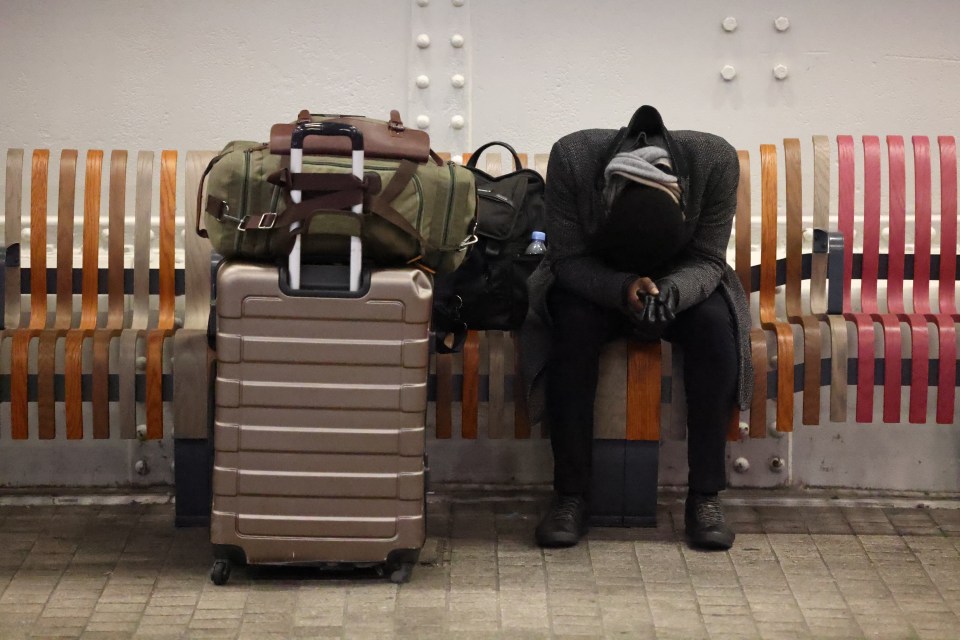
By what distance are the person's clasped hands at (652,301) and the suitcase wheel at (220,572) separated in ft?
4.17

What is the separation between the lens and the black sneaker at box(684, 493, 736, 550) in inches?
137

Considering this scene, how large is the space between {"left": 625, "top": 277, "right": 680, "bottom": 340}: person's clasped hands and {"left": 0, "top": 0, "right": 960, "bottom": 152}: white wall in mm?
1108

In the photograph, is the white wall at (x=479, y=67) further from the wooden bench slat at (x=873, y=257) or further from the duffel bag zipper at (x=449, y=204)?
the duffel bag zipper at (x=449, y=204)

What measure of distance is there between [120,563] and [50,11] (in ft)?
6.40

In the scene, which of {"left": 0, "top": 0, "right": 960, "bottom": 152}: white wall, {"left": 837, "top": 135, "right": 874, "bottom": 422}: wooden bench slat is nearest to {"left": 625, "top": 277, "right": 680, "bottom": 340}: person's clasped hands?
{"left": 837, "top": 135, "right": 874, "bottom": 422}: wooden bench slat

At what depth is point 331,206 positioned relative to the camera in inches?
120

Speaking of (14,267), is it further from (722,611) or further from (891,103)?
(891,103)

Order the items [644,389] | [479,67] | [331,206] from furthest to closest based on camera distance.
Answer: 1. [479,67]
2. [644,389]
3. [331,206]

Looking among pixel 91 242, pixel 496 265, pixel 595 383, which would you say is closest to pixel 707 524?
pixel 595 383

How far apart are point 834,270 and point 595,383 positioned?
36.3 inches

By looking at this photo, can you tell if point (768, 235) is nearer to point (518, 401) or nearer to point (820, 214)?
point (820, 214)

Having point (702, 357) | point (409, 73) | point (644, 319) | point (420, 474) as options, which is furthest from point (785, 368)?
point (409, 73)

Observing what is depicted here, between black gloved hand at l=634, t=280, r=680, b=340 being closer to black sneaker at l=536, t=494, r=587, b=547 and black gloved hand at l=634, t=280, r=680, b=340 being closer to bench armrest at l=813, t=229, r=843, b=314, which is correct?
black sneaker at l=536, t=494, r=587, b=547

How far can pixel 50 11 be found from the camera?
4.20 metres
